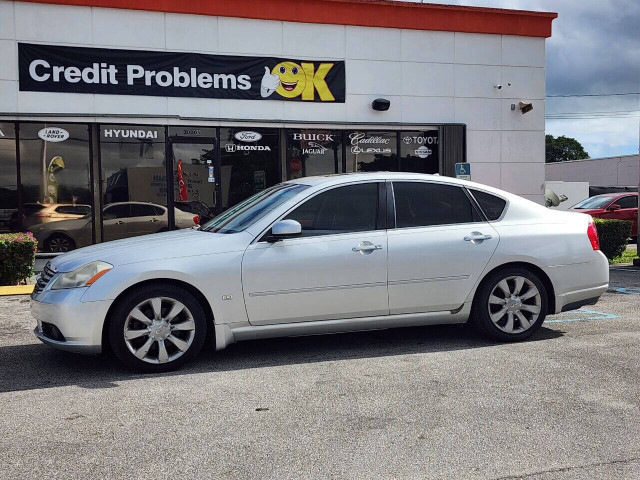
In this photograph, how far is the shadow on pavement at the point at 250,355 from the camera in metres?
5.09

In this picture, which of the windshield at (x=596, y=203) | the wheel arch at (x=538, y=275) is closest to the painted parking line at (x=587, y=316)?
the wheel arch at (x=538, y=275)

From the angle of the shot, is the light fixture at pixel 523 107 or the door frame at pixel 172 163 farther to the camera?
the light fixture at pixel 523 107

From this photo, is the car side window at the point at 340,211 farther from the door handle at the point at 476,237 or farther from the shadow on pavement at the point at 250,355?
the shadow on pavement at the point at 250,355

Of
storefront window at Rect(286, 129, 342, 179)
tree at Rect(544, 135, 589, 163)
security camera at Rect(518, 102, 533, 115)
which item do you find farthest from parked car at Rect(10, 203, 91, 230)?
tree at Rect(544, 135, 589, 163)

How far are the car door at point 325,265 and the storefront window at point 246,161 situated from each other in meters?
8.29

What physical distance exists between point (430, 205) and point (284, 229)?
4.85 ft

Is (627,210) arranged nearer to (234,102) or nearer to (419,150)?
(419,150)

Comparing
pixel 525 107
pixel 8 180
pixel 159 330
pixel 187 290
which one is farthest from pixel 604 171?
pixel 159 330

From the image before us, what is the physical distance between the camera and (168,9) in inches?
520

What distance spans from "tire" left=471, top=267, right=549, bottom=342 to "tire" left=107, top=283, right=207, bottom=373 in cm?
250

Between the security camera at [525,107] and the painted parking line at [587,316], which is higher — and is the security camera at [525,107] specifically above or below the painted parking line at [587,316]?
above

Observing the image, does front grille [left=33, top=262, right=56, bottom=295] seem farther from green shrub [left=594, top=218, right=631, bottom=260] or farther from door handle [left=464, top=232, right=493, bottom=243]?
green shrub [left=594, top=218, right=631, bottom=260]

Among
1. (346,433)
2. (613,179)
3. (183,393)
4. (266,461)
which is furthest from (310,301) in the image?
(613,179)

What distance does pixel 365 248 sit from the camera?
222 inches
